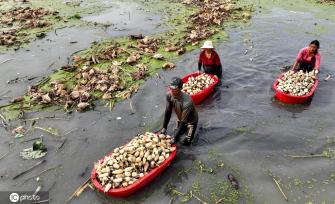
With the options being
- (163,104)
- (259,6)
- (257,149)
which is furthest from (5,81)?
(259,6)

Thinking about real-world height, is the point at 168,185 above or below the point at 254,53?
below

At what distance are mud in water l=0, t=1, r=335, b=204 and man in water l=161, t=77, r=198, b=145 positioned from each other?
0.35 m

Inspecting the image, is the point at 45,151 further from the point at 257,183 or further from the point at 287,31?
the point at 287,31

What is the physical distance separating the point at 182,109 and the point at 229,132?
59.4 inches

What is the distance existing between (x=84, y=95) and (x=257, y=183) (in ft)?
15.9

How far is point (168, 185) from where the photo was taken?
6250 mm

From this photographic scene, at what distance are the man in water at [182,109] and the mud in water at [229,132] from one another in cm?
35

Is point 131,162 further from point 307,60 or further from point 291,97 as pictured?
point 307,60

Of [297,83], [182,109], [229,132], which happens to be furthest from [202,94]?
[297,83]

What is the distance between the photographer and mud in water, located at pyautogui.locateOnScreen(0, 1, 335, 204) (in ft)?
20.5

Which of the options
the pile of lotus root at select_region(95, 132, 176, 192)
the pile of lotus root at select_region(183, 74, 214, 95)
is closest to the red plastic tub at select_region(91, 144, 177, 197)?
the pile of lotus root at select_region(95, 132, 176, 192)

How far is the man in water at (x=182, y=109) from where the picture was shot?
6516mm

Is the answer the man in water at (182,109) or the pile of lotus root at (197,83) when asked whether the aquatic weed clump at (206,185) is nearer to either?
the man in water at (182,109)

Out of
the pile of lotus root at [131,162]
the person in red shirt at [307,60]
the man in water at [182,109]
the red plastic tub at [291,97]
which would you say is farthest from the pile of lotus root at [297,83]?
the pile of lotus root at [131,162]
